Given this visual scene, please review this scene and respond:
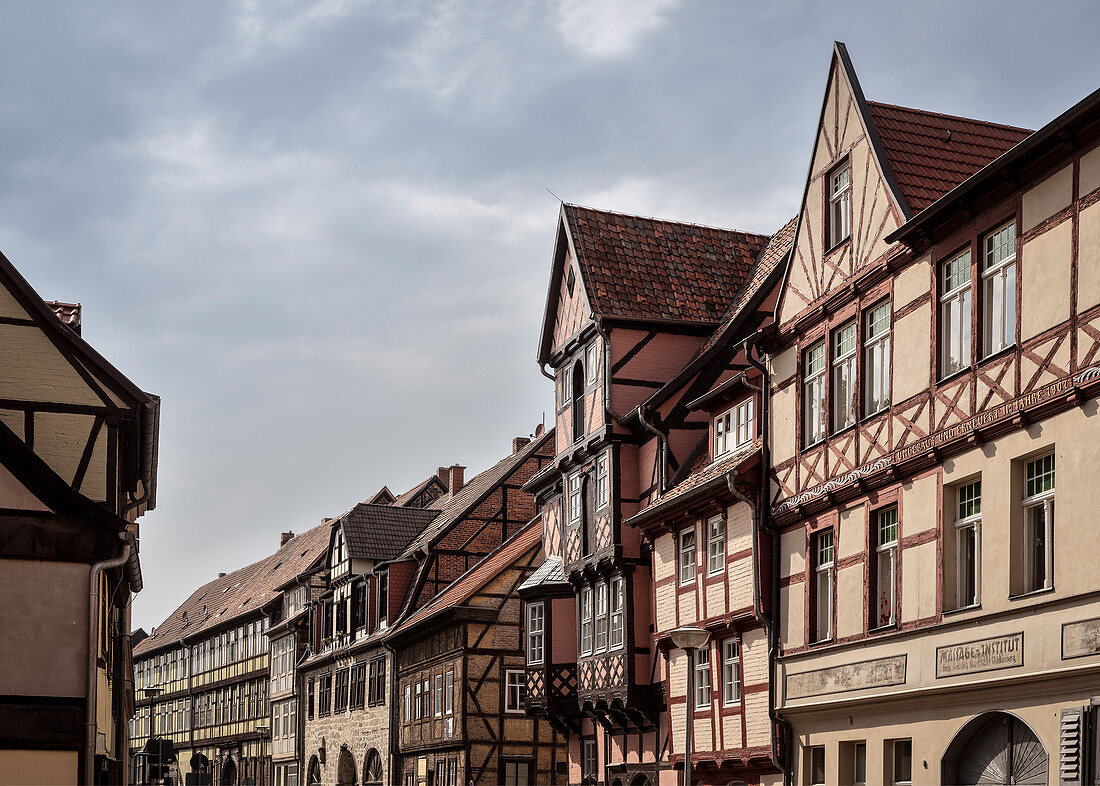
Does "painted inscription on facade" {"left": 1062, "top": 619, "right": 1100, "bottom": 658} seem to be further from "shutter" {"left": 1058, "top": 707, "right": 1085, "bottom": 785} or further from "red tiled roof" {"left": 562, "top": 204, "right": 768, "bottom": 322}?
"red tiled roof" {"left": 562, "top": 204, "right": 768, "bottom": 322}

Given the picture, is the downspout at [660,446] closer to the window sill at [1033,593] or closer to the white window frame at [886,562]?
the white window frame at [886,562]

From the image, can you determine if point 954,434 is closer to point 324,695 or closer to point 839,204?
point 839,204

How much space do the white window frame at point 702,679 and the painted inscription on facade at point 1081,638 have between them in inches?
452

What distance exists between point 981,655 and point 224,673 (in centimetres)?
6129

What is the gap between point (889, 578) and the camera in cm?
2138

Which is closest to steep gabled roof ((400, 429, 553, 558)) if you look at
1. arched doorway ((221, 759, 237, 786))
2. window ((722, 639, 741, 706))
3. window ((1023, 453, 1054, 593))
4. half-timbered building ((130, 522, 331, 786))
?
half-timbered building ((130, 522, 331, 786))

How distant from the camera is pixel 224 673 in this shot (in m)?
75.2

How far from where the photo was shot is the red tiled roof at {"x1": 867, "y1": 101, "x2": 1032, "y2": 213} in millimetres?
22312

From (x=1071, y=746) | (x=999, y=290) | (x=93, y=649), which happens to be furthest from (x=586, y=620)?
(x=1071, y=746)

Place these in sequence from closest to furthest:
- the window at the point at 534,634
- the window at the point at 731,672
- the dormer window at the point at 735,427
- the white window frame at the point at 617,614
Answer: the window at the point at 731,672
the dormer window at the point at 735,427
the white window frame at the point at 617,614
the window at the point at 534,634

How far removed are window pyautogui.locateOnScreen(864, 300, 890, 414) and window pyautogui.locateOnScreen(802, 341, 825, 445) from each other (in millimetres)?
1466

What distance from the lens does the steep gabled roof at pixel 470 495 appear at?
5006 centimetres

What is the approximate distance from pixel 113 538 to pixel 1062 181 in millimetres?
12734

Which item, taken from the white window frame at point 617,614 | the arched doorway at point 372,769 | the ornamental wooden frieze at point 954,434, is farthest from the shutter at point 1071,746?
the arched doorway at point 372,769
